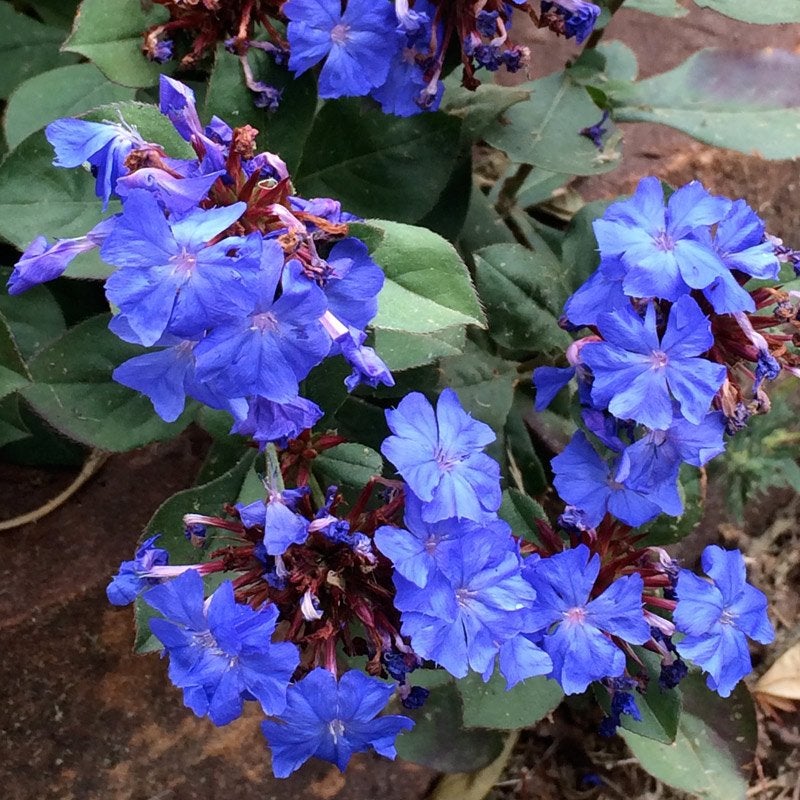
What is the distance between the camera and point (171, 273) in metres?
0.69

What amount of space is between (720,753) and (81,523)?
3.55ft

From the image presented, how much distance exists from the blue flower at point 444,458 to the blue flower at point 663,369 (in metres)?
0.14

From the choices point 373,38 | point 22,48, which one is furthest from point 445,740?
point 22,48

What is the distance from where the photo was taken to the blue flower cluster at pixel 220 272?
0.69m

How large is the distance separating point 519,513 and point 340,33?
628mm

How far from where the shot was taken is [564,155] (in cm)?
129

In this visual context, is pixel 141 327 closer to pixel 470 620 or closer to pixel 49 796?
pixel 470 620

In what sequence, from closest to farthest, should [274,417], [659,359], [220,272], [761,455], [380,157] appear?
[220,272]
[274,417]
[659,359]
[380,157]
[761,455]

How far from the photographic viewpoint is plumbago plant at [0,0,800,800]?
0.79m

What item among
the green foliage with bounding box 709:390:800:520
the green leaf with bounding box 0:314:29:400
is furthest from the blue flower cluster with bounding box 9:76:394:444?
the green foliage with bounding box 709:390:800:520

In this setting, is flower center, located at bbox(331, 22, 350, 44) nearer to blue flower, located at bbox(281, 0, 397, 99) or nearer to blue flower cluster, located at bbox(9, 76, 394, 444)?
blue flower, located at bbox(281, 0, 397, 99)

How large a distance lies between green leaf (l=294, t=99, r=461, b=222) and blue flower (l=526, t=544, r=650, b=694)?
56 cm

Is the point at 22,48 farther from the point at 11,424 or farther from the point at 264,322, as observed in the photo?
the point at 264,322

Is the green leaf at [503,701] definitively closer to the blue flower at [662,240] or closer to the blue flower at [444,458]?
the blue flower at [444,458]
